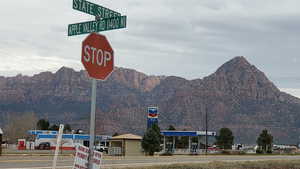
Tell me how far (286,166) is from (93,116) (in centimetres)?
1806

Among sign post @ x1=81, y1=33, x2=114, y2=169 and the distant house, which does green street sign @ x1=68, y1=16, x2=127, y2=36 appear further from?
the distant house

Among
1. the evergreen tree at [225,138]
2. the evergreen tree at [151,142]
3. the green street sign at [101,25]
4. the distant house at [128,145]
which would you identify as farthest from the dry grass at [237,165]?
the evergreen tree at [225,138]

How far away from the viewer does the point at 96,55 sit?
948cm

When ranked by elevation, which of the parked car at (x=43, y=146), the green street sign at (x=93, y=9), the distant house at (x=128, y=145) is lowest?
the parked car at (x=43, y=146)

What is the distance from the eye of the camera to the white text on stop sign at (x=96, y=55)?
9.29 metres

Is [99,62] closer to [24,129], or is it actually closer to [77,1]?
[77,1]

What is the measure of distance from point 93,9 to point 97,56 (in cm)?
105

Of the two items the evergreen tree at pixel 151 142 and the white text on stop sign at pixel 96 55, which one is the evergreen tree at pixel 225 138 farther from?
the white text on stop sign at pixel 96 55

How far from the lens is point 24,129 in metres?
152

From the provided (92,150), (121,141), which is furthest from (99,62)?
(121,141)

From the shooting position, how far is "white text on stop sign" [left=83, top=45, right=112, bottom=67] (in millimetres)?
9289

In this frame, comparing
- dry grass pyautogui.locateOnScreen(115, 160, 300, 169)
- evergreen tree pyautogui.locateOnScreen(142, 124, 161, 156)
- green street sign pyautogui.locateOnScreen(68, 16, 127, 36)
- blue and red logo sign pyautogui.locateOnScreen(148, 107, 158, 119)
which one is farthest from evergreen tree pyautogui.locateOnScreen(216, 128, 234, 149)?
green street sign pyautogui.locateOnScreen(68, 16, 127, 36)

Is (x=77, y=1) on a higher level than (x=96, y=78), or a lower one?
higher

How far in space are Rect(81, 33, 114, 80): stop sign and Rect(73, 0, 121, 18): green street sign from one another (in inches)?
20.3
